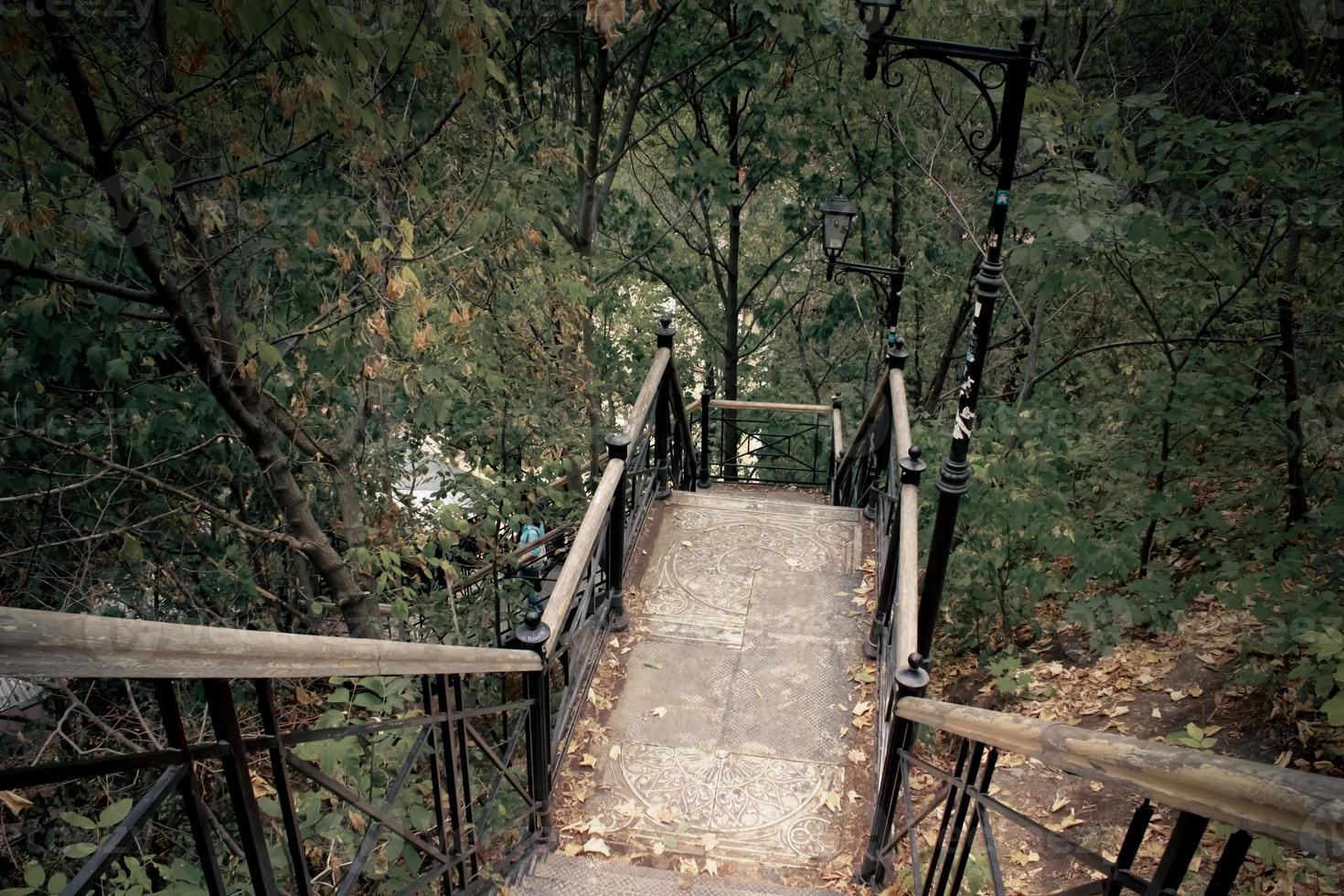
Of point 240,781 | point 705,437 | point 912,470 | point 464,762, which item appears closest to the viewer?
point 240,781

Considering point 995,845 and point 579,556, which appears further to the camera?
point 579,556

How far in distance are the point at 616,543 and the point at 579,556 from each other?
3.59ft

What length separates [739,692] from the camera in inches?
191

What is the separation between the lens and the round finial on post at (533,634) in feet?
11.3

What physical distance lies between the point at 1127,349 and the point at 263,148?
316 inches

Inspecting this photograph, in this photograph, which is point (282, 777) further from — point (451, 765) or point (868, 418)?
point (868, 418)

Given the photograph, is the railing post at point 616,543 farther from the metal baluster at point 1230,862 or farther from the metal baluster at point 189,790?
the metal baluster at point 1230,862

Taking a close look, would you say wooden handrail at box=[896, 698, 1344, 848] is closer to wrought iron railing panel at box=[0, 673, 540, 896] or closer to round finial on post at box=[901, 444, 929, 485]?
wrought iron railing panel at box=[0, 673, 540, 896]

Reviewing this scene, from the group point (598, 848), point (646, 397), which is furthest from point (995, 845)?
point (646, 397)

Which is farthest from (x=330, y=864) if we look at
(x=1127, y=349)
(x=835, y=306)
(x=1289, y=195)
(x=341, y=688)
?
(x=835, y=306)

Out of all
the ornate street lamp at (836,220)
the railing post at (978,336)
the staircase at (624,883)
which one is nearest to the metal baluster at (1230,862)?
the staircase at (624,883)

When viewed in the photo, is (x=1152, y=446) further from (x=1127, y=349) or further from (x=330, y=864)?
(x=330, y=864)

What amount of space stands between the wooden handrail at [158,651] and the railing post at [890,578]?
314 cm

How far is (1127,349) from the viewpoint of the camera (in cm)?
851
